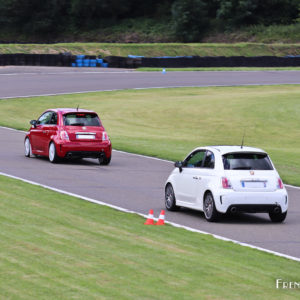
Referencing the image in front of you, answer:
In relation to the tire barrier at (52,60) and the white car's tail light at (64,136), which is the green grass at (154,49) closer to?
the tire barrier at (52,60)

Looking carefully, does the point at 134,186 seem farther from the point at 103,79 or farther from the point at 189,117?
the point at 103,79

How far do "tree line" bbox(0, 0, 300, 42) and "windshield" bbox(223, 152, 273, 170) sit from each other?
93.8 meters

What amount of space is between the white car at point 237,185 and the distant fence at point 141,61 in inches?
1930

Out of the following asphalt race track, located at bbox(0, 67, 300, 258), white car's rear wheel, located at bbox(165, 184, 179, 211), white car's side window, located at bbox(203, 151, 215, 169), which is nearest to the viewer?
asphalt race track, located at bbox(0, 67, 300, 258)

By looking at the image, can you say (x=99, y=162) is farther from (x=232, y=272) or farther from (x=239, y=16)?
(x=239, y=16)

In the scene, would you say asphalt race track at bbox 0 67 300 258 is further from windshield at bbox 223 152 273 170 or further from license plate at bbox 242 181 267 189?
windshield at bbox 223 152 273 170

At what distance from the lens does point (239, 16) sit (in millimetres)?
106750

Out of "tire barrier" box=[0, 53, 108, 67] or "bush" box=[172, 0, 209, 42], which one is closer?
"tire barrier" box=[0, 53, 108, 67]

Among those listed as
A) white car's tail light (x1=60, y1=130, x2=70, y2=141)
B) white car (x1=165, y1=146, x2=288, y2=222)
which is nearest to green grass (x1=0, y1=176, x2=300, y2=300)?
white car (x1=165, y1=146, x2=288, y2=222)

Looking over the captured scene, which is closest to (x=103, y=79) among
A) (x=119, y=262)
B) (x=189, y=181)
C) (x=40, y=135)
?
(x=40, y=135)

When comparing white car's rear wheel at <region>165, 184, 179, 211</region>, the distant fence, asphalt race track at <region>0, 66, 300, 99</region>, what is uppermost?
white car's rear wheel at <region>165, 184, 179, 211</region>

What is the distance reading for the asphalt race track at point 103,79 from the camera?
5003cm

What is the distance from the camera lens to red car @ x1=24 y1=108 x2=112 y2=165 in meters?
21.7

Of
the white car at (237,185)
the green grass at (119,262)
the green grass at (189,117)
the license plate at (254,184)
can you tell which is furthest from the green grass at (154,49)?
the green grass at (119,262)
